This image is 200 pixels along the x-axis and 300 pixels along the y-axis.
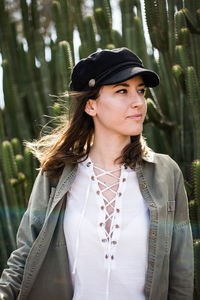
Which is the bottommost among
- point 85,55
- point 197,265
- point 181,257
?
point 197,265

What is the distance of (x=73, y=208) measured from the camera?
2.30m

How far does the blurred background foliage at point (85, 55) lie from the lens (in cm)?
328

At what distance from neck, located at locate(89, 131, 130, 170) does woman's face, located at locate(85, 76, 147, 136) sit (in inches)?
3.2

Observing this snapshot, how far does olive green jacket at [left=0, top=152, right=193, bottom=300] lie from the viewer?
2.17m

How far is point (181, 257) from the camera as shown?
2211 mm

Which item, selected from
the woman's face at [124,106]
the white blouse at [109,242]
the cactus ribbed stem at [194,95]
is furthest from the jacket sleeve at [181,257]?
the cactus ribbed stem at [194,95]

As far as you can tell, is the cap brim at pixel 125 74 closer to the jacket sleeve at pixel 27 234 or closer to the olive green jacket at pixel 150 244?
the olive green jacket at pixel 150 244

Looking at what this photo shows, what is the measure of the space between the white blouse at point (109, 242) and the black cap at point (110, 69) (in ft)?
1.85

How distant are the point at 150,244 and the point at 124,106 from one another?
0.76 meters

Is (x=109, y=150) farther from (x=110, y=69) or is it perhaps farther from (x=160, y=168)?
(x=110, y=69)

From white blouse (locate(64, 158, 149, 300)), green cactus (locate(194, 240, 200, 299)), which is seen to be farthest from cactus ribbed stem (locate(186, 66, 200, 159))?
white blouse (locate(64, 158, 149, 300))

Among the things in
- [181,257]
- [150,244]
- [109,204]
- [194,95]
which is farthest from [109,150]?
[194,95]

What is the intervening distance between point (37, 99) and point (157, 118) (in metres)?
1.39

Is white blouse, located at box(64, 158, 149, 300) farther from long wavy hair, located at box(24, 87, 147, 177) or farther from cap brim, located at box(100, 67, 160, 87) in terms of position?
cap brim, located at box(100, 67, 160, 87)
